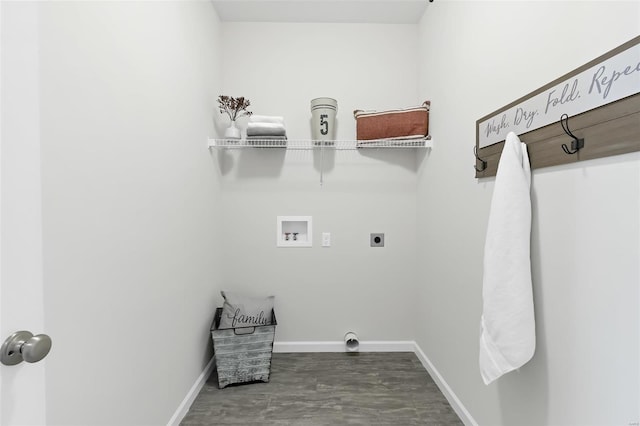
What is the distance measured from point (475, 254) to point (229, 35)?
7.83 feet

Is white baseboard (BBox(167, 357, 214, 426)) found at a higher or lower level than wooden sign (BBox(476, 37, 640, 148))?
lower

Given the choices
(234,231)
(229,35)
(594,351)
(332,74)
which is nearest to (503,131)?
(594,351)

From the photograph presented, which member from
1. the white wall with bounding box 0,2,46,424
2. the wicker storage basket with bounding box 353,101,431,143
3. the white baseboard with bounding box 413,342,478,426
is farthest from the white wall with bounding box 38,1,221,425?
the white baseboard with bounding box 413,342,478,426

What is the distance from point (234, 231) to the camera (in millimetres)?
2516

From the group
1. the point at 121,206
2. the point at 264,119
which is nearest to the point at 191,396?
the point at 121,206

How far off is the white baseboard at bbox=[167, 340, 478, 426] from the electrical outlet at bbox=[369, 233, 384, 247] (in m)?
0.80

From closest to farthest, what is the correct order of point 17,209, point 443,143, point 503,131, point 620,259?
point 17,209 → point 620,259 → point 503,131 → point 443,143

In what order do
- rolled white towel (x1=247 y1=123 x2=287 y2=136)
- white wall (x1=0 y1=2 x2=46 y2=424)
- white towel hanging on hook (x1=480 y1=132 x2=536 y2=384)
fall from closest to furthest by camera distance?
white wall (x1=0 y1=2 x2=46 y2=424) → white towel hanging on hook (x1=480 y1=132 x2=536 y2=384) → rolled white towel (x1=247 y1=123 x2=287 y2=136)

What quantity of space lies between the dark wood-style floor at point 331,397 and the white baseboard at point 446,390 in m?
0.03

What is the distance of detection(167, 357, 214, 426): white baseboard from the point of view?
1682 millimetres

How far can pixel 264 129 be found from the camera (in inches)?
88.0

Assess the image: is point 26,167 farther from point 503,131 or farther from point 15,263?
point 503,131

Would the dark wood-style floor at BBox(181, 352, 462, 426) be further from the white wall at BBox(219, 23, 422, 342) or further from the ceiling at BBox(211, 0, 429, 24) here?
the ceiling at BBox(211, 0, 429, 24)

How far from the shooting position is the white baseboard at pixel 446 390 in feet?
5.56
